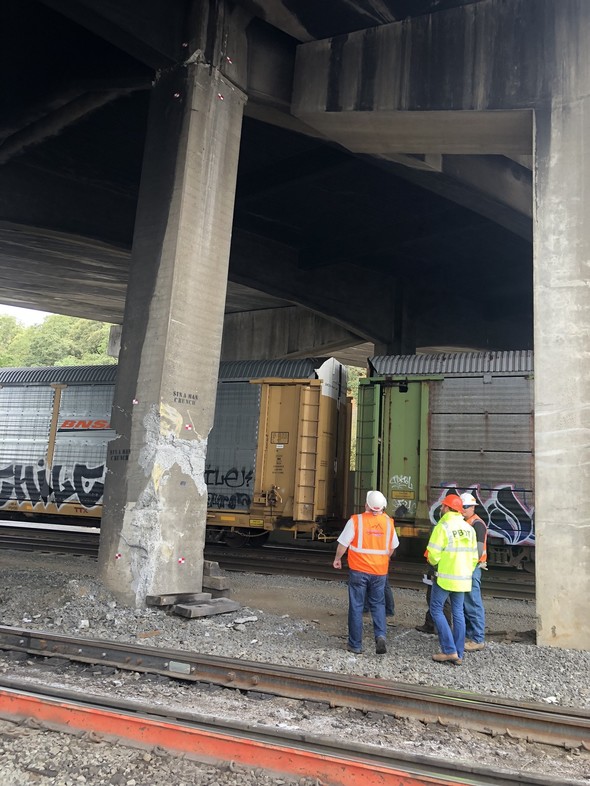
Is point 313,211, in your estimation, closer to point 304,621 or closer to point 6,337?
point 304,621

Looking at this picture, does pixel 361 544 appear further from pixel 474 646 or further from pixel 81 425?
pixel 81 425

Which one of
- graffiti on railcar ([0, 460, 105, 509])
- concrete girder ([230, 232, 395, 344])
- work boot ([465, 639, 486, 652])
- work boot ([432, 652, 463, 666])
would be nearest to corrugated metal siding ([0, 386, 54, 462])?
graffiti on railcar ([0, 460, 105, 509])

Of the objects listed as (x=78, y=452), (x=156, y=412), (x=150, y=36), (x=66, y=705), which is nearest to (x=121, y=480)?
(x=156, y=412)

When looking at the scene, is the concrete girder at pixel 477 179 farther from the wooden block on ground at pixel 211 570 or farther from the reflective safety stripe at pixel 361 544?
the wooden block on ground at pixel 211 570

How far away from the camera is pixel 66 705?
4426 millimetres

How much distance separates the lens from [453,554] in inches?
257

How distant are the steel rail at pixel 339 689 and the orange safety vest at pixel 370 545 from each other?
141 centimetres

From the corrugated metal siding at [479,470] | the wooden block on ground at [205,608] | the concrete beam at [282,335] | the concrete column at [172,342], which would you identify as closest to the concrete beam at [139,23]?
the concrete column at [172,342]

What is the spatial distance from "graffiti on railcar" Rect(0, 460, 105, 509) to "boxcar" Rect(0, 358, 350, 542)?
27mm

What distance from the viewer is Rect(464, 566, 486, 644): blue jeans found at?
6.90 meters

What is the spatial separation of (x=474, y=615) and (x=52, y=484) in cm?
1252

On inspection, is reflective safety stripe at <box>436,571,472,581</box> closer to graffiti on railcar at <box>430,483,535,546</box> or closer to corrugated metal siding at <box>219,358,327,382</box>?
graffiti on railcar at <box>430,483,535,546</box>

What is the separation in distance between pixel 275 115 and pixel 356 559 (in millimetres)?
7647

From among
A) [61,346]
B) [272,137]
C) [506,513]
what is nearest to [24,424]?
[272,137]
